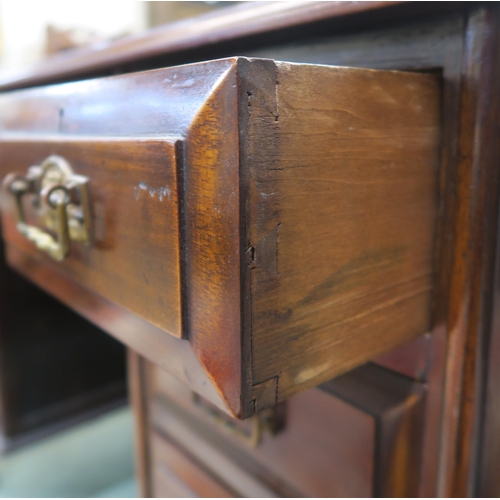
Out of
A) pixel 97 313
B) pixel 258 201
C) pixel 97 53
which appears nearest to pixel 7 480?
pixel 97 313

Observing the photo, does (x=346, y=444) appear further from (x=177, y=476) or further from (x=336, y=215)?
(x=177, y=476)

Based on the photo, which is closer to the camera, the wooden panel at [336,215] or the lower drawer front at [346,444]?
the wooden panel at [336,215]

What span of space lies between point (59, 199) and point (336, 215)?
23 centimetres

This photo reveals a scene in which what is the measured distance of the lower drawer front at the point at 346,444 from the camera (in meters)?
0.42

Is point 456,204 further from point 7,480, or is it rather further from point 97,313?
point 7,480

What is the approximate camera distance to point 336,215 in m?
0.30

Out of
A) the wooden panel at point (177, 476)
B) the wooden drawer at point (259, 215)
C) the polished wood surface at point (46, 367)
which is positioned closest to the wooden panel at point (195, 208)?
the wooden drawer at point (259, 215)

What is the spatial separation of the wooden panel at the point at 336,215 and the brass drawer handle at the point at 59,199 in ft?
0.61

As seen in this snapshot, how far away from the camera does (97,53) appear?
520 millimetres

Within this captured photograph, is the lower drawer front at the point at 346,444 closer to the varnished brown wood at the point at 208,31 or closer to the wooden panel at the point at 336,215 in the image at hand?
the wooden panel at the point at 336,215

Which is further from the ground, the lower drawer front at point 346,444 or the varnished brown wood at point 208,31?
the varnished brown wood at point 208,31

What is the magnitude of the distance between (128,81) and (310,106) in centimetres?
14

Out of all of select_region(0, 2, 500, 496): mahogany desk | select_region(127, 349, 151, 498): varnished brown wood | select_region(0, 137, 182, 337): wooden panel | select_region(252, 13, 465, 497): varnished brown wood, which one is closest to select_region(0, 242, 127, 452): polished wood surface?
select_region(127, 349, 151, 498): varnished brown wood

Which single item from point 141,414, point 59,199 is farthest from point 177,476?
point 59,199
